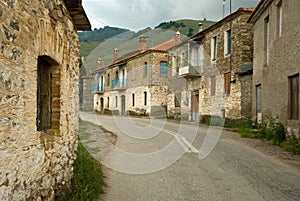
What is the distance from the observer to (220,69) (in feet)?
71.2

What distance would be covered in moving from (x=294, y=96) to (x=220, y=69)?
423 inches

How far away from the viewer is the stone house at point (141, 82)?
3203cm

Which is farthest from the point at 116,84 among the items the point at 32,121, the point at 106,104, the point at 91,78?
the point at 32,121

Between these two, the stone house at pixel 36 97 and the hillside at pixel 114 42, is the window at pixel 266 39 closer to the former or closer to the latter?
the stone house at pixel 36 97

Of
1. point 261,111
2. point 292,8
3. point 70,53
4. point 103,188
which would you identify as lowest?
point 103,188

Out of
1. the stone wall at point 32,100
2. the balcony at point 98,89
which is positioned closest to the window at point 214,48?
the stone wall at point 32,100

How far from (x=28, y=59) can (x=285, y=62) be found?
1014 centimetres

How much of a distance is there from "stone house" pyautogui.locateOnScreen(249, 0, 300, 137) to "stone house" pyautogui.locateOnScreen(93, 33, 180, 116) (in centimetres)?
1607

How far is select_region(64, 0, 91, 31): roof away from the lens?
5258 millimetres

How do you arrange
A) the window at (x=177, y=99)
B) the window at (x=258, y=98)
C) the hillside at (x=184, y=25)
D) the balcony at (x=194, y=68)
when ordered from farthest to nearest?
the hillside at (x=184, y=25)
the window at (x=177, y=99)
the balcony at (x=194, y=68)
the window at (x=258, y=98)

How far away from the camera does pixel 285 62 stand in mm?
11695

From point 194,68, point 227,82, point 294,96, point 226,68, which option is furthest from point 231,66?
point 294,96

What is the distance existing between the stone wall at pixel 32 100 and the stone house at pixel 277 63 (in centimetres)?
801

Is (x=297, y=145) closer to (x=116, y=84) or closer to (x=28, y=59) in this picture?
(x=28, y=59)
